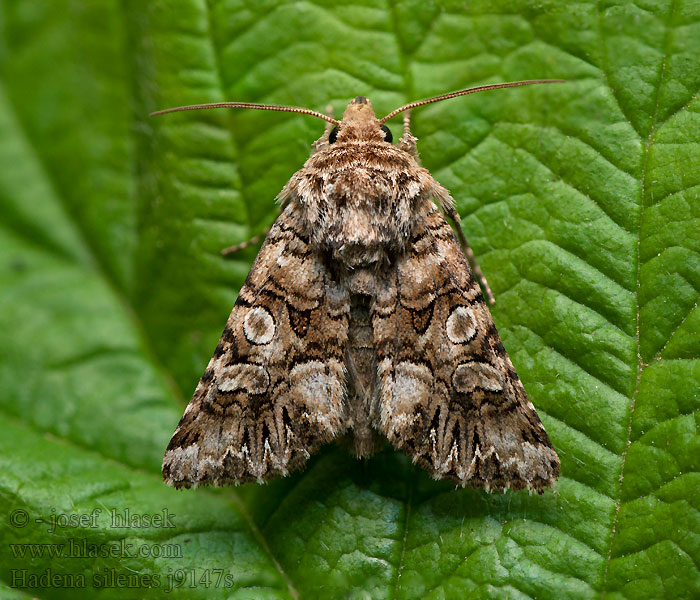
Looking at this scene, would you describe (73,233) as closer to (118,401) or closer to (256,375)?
(118,401)

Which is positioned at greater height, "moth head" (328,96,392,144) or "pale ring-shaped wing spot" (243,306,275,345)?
"moth head" (328,96,392,144)

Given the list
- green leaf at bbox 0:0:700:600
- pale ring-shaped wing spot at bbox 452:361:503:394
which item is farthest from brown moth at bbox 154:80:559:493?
green leaf at bbox 0:0:700:600

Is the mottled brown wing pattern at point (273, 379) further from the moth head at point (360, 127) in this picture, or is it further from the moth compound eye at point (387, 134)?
the moth compound eye at point (387, 134)

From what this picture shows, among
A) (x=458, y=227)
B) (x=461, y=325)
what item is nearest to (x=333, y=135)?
(x=458, y=227)

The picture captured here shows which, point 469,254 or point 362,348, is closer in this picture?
point 362,348

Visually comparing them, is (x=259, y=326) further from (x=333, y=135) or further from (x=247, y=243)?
(x=333, y=135)

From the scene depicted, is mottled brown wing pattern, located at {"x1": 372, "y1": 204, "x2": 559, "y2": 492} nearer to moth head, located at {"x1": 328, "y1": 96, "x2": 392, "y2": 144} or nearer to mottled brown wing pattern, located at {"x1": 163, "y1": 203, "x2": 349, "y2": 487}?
mottled brown wing pattern, located at {"x1": 163, "y1": 203, "x2": 349, "y2": 487}
